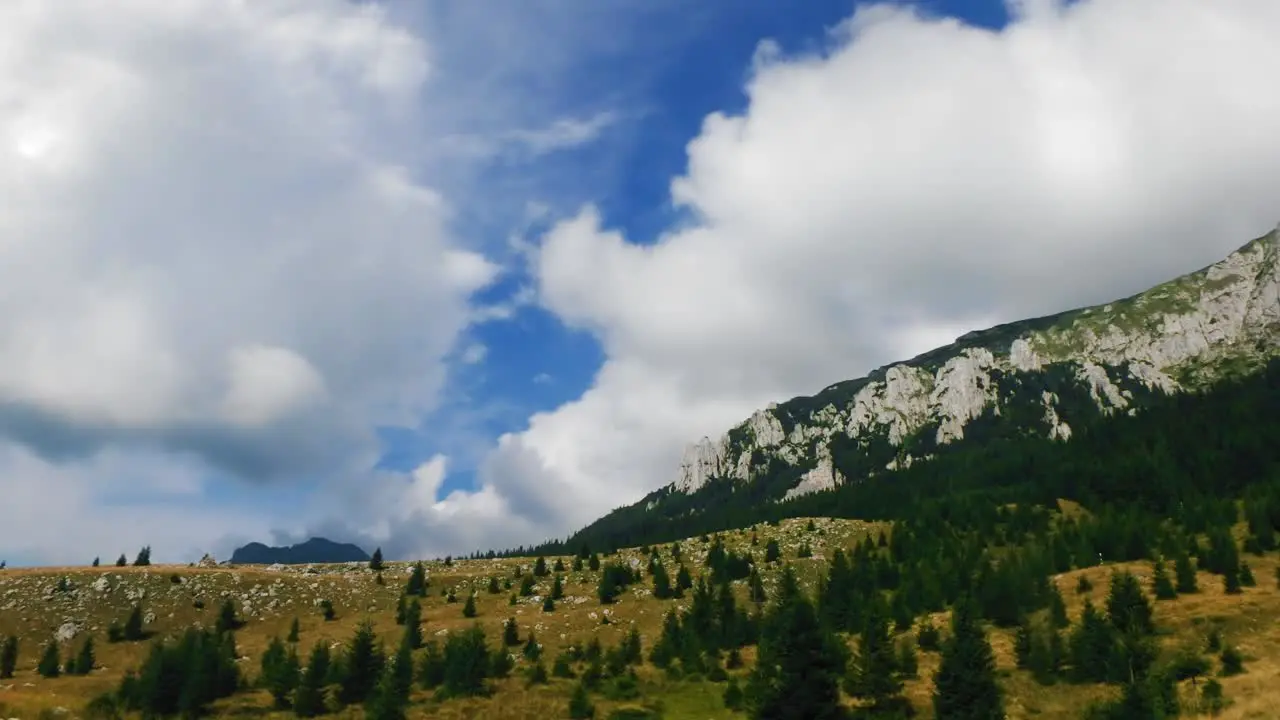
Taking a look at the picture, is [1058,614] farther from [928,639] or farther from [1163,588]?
[1163,588]

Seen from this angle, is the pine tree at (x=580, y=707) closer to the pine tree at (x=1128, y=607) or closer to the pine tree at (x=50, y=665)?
the pine tree at (x=1128, y=607)

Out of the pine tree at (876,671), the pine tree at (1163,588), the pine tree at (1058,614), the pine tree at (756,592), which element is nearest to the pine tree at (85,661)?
the pine tree at (876,671)

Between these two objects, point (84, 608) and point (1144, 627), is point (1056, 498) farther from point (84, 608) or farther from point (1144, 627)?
point (84, 608)

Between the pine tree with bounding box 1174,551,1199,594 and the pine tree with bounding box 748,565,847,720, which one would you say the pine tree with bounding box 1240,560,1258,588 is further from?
the pine tree with bounding box 748,565,847,720

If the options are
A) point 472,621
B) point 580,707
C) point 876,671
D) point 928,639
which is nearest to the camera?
point 876,671

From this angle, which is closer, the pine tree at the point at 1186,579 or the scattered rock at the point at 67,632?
the pine tree at the point at 1186,579

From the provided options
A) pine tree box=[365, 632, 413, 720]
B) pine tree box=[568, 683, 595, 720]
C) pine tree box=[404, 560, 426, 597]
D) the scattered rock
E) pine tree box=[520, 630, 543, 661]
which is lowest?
pine tree box=[568, 683, 595, 720]

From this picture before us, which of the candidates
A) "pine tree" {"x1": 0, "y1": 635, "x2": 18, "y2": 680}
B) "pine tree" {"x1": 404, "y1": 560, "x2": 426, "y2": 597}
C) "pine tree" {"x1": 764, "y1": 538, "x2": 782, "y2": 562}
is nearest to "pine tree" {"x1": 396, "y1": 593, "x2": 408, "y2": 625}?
"pine tree" {"x1": 404, "y1": 560, "x2": 426, "y2": 597}

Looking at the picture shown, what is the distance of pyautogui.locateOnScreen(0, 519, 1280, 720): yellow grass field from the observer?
155 ft

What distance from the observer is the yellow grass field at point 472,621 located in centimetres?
4716

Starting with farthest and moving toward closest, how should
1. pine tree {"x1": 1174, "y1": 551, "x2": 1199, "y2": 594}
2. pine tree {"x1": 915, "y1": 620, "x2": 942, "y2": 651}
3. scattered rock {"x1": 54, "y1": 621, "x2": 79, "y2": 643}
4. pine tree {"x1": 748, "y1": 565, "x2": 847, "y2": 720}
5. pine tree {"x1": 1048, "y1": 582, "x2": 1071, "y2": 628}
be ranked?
1. scattered rock {"x1": 54, "y1": 621, "x2": 79, "y2": 643}
2. pine tree {"x1": 1174, "y1": 551, "x2": 1199, "y2": 594}
3. pine tree {"x1": 1048, "y1": 582, "x2": 1071, "y2": 628}
4. pine tree {"x1": 915, "y1": 620, "x2": 942, "y2": 651}
5. pine tree {"x1": 748, "y1": 565, "x2": 847, "y2": 720}

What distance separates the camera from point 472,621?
79250mm

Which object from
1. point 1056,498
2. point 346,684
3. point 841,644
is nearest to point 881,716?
point 841,644

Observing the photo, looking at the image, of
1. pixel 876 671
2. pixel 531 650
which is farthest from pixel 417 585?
pixel 876 671
